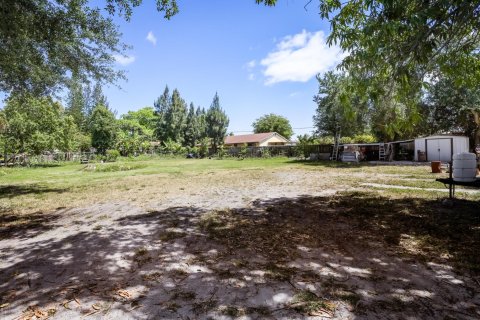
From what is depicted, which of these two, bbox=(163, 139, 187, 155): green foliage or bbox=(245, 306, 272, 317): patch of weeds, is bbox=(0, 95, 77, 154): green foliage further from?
bbox=(245, 306, 272, 317): patch of weeds

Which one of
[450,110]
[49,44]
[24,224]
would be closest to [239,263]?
[24,224]

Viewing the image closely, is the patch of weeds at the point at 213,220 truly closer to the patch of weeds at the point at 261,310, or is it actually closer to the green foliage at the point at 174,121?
the patch of weeds at the point at 261,310

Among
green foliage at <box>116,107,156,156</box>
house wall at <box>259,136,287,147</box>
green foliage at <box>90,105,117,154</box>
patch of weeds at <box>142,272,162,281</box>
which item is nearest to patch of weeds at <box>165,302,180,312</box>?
patch of weeds at <box>142,272,162,281</box>

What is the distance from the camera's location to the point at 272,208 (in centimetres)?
772

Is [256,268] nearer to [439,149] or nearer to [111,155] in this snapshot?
[439,149]

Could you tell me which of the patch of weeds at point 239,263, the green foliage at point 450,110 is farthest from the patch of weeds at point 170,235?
the green foliage at point 450,110

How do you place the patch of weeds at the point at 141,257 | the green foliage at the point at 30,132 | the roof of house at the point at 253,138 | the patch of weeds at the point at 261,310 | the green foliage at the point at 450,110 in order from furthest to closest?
1. the roof of house at the point at 253,138
2. the green foliage at the point at 30,132
3. the green foliage at the point at 450,110
4. the patch of weeds at the point at 141,257
5. the patch of weeds at the point at 261,310

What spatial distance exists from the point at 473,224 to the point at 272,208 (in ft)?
13.8

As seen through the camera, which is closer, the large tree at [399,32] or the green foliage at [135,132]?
the large tree at [399,32]

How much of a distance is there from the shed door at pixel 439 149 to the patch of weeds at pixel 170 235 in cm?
2687

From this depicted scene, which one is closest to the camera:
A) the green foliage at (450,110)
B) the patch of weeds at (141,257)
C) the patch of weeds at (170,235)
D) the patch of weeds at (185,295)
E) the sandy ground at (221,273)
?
the sandy ground at (221,273)

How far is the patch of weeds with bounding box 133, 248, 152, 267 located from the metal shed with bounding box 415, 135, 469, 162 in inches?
1070

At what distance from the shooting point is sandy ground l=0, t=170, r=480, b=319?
2.91 metres

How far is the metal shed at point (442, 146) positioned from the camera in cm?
2462
